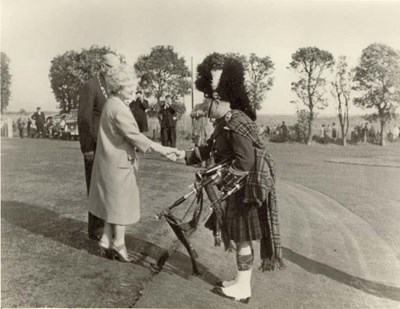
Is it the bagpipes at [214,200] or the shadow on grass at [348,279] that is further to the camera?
the shadow on grass at [348,279]

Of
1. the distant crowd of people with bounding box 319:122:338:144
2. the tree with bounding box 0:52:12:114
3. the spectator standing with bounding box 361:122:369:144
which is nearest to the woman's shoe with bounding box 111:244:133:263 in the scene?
the tree with bounding box 0:52:12:114

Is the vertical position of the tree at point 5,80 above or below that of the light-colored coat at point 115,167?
above

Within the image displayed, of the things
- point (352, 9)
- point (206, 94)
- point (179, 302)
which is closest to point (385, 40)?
point (352, 9)

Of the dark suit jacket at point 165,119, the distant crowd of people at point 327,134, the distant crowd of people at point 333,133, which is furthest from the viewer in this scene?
the dark suit jacket at point 165,119

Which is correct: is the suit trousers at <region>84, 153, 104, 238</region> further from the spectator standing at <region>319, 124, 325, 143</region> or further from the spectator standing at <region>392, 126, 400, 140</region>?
the spectator standing at <region>319, 124, 325, 143</region>

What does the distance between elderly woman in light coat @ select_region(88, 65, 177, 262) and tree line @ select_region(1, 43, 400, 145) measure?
0.60 m

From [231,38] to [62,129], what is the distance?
13810 mm

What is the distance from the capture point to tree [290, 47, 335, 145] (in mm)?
4090

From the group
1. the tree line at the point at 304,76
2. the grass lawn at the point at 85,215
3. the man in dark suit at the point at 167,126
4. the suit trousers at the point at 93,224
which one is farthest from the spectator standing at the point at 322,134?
the suit trousers at the point at 93,224

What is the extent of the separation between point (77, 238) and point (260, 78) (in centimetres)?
177

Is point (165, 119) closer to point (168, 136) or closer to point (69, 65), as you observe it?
point (168, 136)

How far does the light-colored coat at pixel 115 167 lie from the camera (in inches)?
119

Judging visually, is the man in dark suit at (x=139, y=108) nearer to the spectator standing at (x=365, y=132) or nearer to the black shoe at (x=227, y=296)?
the spectator standing at (x=365, y=132)

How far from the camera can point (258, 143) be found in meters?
2.69
